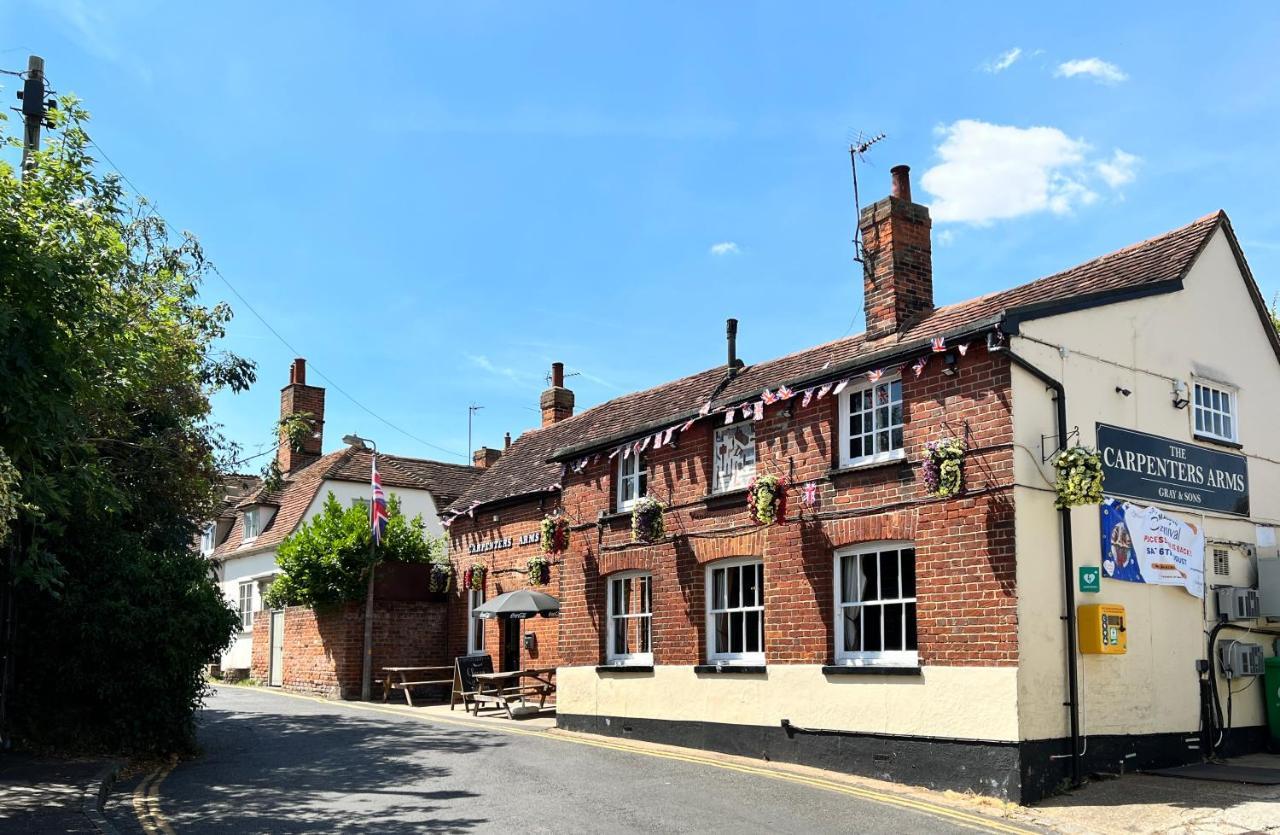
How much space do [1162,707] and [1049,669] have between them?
2413 millimetres

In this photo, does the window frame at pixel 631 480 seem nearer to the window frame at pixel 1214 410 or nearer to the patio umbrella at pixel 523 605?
the patio umbrella at pixel 523 605

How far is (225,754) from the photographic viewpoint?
14742 millimetres

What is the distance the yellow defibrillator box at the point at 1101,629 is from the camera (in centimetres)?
1235

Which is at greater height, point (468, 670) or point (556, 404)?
point (556, 404)

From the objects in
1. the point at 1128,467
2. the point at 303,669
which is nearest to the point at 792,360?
the point at 1128,467

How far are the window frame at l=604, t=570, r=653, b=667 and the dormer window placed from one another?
21.3m

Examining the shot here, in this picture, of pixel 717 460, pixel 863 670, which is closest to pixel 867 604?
pixel 863 670

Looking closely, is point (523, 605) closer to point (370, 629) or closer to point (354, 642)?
point (370, 629)

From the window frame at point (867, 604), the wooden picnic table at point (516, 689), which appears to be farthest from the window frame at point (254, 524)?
the window frame at point (867, 604)

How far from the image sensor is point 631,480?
1830 centimetres

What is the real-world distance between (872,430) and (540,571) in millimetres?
9930

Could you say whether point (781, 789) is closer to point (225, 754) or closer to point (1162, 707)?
point (1162, 707)

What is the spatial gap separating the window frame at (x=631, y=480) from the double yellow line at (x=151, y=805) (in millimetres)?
7854

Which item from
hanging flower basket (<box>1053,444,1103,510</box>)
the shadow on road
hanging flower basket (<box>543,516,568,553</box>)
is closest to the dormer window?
the shadow on road
